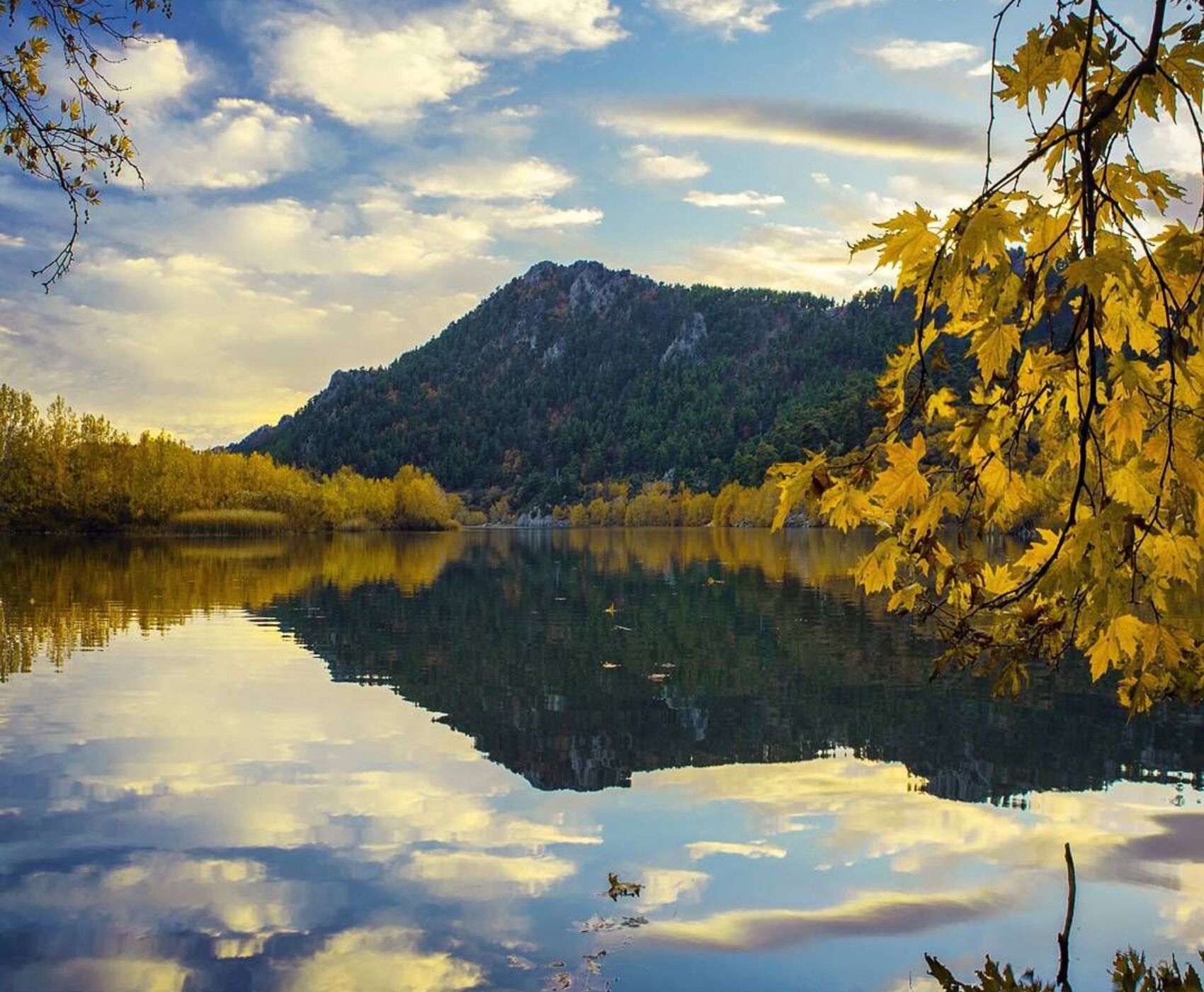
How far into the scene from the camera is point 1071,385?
406cm

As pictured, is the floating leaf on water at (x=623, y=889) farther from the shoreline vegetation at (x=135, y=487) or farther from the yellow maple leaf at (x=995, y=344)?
the shoreline vegetation at (x=135, y=487)

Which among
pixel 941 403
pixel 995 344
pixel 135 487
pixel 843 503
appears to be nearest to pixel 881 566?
pixel 843 503

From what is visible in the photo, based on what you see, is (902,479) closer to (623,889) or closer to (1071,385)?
(1071,385)

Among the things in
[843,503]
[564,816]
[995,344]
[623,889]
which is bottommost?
[564,816]

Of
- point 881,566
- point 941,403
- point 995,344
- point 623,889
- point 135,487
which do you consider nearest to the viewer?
point 995,344

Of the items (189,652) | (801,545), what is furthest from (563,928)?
(801,545)

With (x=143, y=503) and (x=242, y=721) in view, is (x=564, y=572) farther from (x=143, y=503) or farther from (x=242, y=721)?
(x=143, y=503)

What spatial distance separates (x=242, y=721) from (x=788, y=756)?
942 centimetres

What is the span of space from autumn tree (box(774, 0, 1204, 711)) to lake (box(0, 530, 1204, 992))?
5.05 metres

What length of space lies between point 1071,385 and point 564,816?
9.66 meters

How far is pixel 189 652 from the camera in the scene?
2491 centimetres

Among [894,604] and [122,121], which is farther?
[122,121]

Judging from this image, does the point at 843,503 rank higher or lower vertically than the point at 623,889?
higher

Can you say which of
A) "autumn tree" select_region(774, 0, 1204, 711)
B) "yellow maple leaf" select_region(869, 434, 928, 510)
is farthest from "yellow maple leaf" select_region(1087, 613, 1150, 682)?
"yellow maple leaf" select_region(869, 434, 928, 510)
